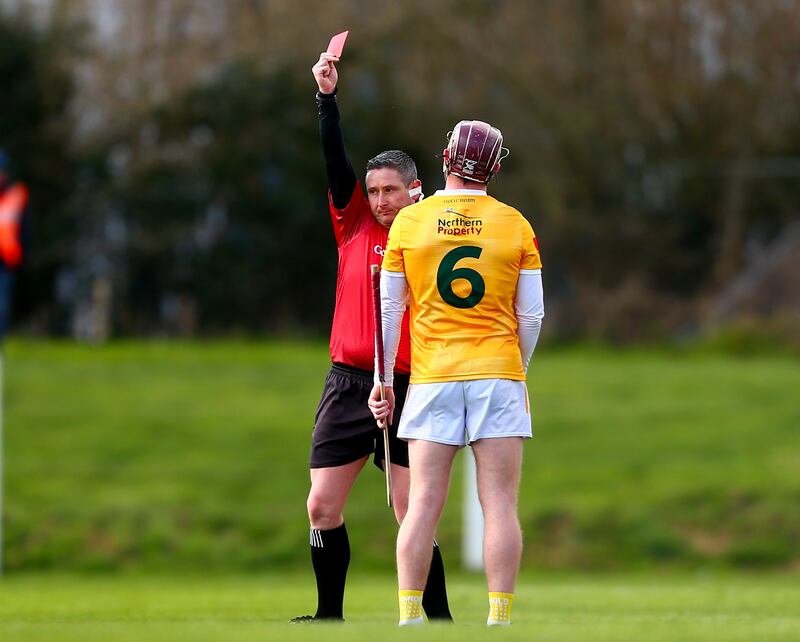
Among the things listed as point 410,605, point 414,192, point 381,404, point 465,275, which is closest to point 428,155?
point 414,192

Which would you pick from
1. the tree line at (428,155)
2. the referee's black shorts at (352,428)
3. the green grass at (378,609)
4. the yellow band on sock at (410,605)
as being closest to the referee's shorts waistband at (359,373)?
the referee's black shorts at (352,428)

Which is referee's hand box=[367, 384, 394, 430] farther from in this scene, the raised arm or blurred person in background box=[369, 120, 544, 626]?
the raised arm

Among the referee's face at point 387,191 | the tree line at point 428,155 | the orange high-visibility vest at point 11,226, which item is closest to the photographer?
the referee's face at point 387,191

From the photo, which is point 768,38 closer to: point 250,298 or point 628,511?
point 250,298

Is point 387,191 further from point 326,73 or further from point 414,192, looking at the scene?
point 326,73

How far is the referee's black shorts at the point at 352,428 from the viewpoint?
7.21 metres

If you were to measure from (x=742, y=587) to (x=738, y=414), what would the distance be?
7.09 meters

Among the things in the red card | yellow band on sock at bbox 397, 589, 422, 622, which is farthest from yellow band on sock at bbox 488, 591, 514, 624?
the red card

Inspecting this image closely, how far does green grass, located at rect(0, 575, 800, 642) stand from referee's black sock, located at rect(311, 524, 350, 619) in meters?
0.19

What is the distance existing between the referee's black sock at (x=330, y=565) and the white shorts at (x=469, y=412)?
1122 millimetres

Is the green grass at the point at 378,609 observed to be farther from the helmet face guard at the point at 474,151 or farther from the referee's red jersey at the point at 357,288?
the helmet face guard at the point at 474,151

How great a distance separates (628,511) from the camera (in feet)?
54.2

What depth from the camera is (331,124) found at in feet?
23.1

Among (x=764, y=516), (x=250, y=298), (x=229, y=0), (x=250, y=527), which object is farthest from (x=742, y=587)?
(x=229, y=0)
